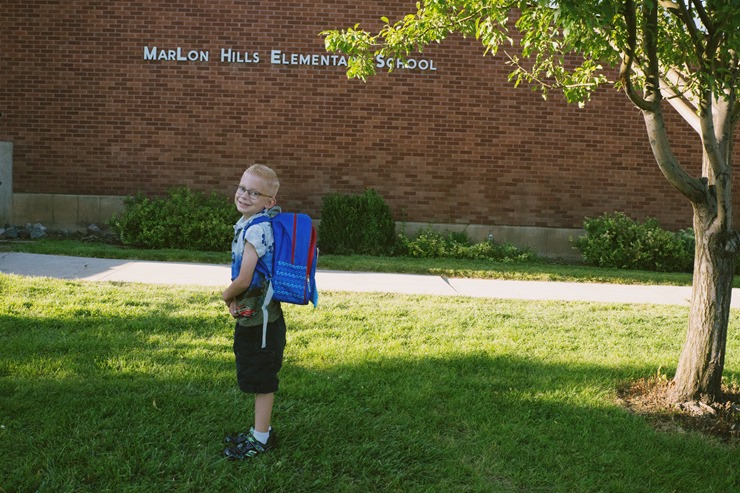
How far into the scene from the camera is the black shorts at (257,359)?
338 centimetres

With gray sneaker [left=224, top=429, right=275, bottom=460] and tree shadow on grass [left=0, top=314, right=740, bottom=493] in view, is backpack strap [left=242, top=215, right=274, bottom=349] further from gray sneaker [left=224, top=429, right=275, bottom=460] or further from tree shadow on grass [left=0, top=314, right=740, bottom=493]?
tree shadow on grass [left=0, top=314, right=740, bottom=493]

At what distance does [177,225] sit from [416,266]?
370 cm

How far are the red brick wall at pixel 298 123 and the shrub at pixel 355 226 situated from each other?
0.92 meters

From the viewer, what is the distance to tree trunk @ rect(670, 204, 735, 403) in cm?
438

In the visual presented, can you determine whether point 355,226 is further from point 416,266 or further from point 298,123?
point 298,123

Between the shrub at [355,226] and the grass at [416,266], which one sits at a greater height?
the shrub at [355,226]

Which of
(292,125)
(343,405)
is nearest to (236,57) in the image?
(292,125)

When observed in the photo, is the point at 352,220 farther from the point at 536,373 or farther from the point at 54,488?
the point at 54,488

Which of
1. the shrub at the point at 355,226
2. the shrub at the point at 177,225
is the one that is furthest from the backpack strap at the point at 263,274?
the shrub at the point at 355,226

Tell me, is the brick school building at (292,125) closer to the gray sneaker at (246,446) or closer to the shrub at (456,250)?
the shrub at (456,250)

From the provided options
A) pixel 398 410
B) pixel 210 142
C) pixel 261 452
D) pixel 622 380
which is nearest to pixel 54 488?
pixel 261 452

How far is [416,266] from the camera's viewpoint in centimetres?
937

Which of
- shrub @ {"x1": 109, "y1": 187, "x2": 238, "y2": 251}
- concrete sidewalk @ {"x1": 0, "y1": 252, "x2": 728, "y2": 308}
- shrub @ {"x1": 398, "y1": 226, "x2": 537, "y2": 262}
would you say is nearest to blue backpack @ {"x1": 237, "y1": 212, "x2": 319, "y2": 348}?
concrete sidewalk @ {"x1": 0, "y1": 252, "x2": 728, "y2": 308}

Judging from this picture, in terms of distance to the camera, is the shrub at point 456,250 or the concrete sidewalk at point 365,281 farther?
the shrub at point 456,250
